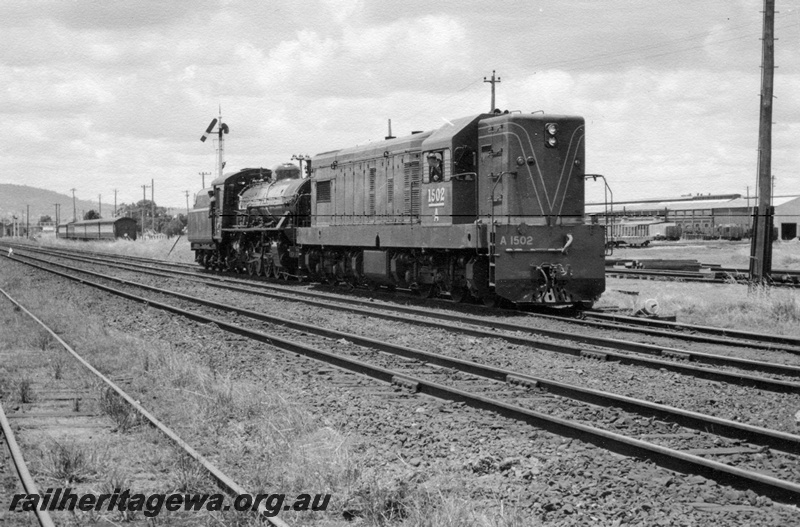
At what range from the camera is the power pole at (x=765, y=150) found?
1794 centimetres

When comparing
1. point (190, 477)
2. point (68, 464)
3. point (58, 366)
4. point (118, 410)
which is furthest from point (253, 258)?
point (190, 477)

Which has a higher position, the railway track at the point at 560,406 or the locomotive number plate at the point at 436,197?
the locomotive number plate at the point at 436,197

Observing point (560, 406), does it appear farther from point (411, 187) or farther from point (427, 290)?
point (427, 290)

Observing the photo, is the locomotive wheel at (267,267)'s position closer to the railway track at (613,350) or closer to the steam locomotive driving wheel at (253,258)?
the steam locomotive driving wheel at (253,258)

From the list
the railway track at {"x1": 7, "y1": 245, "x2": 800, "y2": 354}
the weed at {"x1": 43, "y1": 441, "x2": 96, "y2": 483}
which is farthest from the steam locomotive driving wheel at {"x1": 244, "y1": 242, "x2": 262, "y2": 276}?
the weed at {"x1": 43, "y1": 441, "x2": 96, "y2": 483}

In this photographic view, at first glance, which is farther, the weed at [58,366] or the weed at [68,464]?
the weed at [58,366]

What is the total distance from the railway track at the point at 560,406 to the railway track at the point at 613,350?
1.78 meters

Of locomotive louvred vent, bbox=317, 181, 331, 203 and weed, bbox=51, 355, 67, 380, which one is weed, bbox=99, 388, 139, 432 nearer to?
weed, bbox=51, 355, 67, 380

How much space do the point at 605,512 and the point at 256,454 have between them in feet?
8.89

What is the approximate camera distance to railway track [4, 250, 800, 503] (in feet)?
18.7

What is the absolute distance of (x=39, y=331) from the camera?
13.6 meters

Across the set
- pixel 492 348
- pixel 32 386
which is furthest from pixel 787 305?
pixel 32 386

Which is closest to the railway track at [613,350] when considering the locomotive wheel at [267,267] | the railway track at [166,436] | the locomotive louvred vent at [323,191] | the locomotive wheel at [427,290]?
the locomotive wheel at [427,290]

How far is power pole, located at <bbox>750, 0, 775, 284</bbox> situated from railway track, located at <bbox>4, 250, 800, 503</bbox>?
33.8ft
